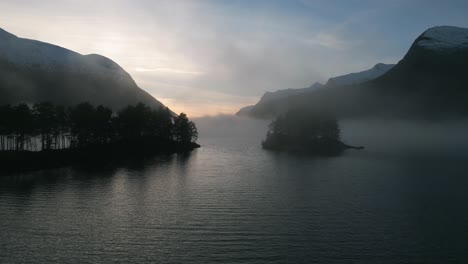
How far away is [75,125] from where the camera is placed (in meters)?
140

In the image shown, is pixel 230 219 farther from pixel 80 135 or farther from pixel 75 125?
pixel 80 135

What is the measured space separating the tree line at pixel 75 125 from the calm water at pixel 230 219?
28.2 meters

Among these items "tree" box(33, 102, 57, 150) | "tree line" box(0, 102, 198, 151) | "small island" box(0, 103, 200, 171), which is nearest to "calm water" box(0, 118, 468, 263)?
"small island" box(0, 103, 200, 171)

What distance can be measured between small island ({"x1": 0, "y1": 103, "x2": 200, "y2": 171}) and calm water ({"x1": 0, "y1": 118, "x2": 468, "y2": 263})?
22805mm

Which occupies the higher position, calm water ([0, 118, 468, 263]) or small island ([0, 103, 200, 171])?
small island ([0, 103, 200, 171])

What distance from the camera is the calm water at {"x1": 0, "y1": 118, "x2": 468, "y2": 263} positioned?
4128 cm

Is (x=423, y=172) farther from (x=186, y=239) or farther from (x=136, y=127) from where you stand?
(x=136, y=127)

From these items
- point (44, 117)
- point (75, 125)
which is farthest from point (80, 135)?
point (44, 117)

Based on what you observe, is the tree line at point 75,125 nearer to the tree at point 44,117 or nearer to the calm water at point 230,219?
the tree at point 44,117

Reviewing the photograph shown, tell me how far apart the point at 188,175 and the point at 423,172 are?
69.7 meters

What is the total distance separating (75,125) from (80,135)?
4572 millimetres

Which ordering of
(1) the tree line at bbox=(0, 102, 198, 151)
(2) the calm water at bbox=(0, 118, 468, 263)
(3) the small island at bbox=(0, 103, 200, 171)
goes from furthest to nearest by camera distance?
(1) the tree line at bbox=(0, 102, 198, 151)
(3) the small island at bbox=(0, 103, 200, 171)
(2) the calm water at bbox=(0, 118, 468, 263)

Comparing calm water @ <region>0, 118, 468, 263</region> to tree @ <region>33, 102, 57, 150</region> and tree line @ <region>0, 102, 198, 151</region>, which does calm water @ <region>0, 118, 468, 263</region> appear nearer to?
tree line @ <region>0, 102, 198, 151</region>

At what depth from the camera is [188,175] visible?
103 m
